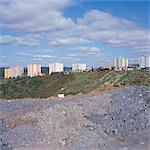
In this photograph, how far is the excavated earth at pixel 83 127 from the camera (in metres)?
7.45

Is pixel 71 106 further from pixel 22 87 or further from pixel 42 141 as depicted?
pixel 22 87

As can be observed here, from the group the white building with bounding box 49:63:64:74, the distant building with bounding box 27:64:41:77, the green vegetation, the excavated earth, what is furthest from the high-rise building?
the excavated earth

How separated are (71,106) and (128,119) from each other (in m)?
1.79

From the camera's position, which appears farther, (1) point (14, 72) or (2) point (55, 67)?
(2) point (55, 67)

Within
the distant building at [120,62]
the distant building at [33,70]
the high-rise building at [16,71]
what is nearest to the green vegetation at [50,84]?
the high-rise building at [16,71]

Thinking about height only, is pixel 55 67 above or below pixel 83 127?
above

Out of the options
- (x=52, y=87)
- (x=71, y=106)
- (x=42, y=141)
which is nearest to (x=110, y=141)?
(x=42, y=141)

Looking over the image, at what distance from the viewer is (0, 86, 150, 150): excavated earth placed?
7449 millimetres

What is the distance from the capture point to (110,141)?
7781 millimetres

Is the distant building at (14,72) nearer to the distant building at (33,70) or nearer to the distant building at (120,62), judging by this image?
the distant building at (33,70)

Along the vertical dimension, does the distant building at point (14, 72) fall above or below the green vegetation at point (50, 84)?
above

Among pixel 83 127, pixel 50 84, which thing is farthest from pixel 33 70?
pixel 83 127

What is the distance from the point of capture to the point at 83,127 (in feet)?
28.0

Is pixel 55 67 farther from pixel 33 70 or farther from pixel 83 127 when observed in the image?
pixel 83 127
